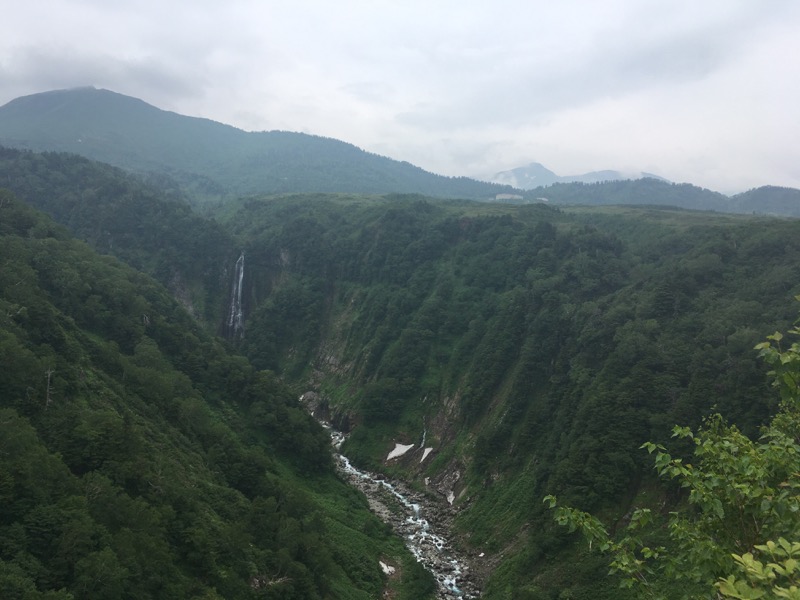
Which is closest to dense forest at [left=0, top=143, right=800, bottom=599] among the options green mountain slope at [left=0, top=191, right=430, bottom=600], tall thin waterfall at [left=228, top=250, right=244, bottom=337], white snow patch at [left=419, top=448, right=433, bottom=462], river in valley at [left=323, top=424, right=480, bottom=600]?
green mountain slope at [left=0, top=191, right=430, bottom=600]

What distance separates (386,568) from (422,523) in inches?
382

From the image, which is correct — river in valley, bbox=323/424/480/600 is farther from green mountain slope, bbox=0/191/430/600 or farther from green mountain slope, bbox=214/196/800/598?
green mountain slope, bbox=0/191/430/600

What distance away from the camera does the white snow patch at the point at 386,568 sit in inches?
1625

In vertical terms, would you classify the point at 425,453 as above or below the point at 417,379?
below

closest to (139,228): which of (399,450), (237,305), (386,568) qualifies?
(237,305)

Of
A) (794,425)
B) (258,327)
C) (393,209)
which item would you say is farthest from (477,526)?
(393,209)

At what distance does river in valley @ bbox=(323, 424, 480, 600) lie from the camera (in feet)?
135

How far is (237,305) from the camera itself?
104 meters

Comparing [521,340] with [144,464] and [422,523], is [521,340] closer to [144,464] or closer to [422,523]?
[422,523]

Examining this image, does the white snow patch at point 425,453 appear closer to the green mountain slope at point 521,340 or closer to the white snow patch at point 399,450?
the green mountain slope at point 521,340

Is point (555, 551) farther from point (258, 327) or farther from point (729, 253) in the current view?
point (258, 327)

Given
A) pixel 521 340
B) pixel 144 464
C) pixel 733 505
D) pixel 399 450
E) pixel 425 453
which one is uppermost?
→ pixel 733 505

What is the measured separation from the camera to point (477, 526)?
47594 millimetres

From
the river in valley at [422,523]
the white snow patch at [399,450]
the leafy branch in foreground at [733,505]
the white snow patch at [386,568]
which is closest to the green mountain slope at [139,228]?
the white snow patch at [399,450]
